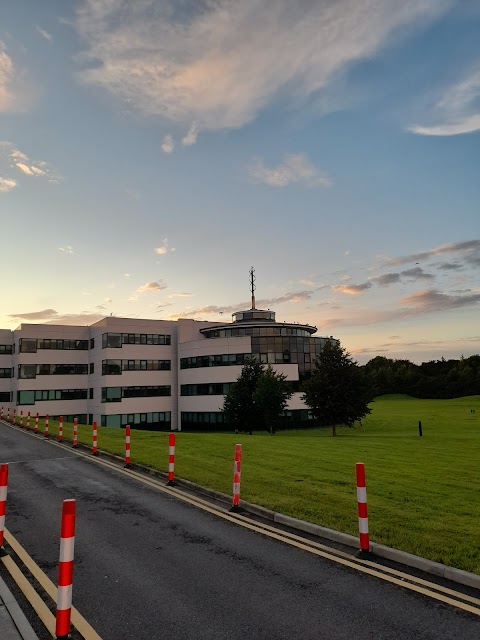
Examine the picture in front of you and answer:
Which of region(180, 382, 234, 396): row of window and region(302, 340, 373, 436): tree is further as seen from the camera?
region(180, 382, 234, 396): row of window

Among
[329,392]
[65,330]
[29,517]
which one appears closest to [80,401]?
[65,330]

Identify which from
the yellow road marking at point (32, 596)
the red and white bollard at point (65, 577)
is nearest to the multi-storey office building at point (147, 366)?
the yellow road marking at point (32, 596)

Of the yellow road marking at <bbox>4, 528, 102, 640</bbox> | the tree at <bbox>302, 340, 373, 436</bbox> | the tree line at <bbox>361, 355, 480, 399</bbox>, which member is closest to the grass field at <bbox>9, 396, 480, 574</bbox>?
the yellow road marking at <bbox>4, 528, 102, 640</bbox>

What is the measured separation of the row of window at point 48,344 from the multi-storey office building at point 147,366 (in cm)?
12

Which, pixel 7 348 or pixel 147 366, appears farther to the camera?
pixel 7 348

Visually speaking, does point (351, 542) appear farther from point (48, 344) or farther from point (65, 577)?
point (48, 344)

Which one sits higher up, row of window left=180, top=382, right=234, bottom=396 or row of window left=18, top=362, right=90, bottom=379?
row of window left=18, top=362, right=90, bottom=379

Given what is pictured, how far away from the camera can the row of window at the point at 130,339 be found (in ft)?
178

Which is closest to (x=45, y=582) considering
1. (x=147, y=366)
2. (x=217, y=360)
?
(x=217, y=360)

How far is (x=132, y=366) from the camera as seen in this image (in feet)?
181

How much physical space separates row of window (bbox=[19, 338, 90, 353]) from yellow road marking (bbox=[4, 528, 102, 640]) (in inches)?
2076

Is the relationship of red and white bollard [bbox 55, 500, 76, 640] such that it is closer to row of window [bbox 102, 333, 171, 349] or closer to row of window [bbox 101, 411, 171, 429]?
row of window [bbox 101, 411, 171, 429]

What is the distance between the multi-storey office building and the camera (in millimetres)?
52281

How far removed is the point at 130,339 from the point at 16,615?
51.9 metres
